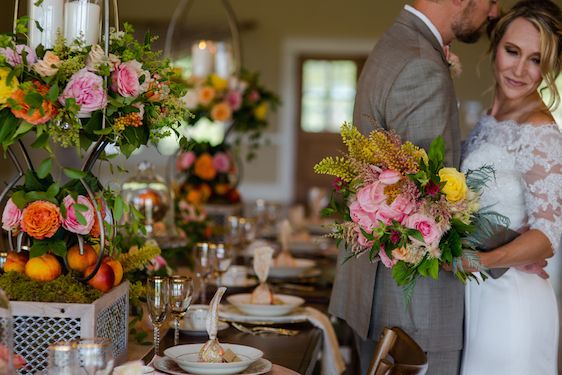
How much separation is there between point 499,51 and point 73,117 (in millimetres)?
1618

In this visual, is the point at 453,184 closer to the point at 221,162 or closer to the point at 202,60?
the point at 221,162

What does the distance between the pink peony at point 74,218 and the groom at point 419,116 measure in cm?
99

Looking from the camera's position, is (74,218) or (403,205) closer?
(74,218)

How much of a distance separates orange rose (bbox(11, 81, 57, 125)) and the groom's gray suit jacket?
109 centimetres

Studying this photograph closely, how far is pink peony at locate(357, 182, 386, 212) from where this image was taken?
2285 mm

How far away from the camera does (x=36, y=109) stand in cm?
185

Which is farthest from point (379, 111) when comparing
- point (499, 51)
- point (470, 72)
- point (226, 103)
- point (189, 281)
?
point (470, 72)

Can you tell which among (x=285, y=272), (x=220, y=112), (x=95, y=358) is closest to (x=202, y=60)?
(x=220, y=112)

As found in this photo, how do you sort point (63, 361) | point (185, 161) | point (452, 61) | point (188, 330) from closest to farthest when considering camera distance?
point (63, 361), point (188, 330), point (452, 61), point (185, 161)

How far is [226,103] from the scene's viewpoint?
4895mm

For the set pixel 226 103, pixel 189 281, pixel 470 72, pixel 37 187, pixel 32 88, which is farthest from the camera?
pixel 470 72

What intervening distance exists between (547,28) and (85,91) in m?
1.63


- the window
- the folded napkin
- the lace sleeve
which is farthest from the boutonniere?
the window

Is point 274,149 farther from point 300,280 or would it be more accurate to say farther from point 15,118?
point 15,118
